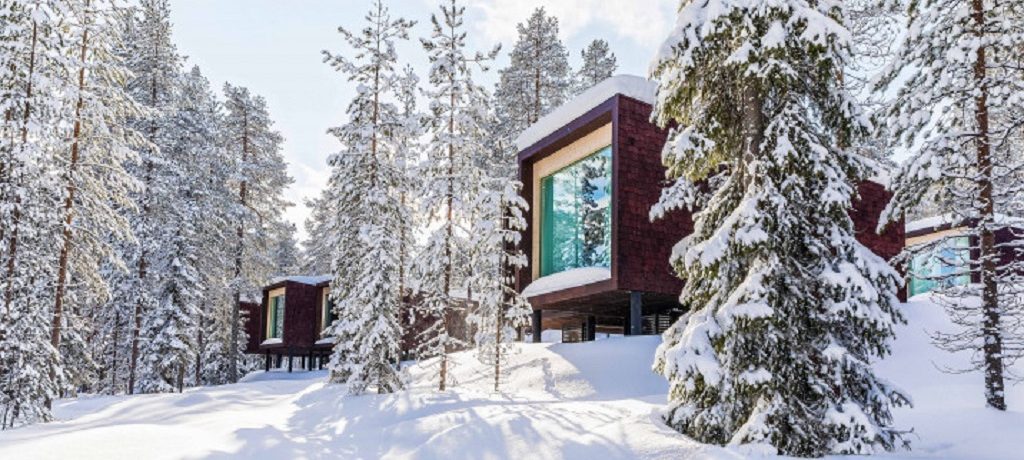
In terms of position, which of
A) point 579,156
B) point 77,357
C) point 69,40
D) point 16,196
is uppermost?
point 69,40

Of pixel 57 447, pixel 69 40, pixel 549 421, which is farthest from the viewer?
pixel 69 40

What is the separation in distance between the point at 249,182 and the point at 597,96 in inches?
964

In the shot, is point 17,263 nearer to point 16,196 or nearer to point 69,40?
point 16,196

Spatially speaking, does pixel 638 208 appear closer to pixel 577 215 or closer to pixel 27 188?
pixel 577 215

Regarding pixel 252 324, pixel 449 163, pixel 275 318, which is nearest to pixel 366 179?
pixel 449 163

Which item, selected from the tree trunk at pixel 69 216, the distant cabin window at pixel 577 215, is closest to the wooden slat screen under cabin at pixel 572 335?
the distant cabin window at pixel 577 215

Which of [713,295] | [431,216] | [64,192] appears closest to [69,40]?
[64,192]

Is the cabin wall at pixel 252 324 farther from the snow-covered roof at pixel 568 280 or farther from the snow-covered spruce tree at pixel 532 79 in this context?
the snow-covered roof at pixel 568 280

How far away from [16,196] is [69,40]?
11.4 ft

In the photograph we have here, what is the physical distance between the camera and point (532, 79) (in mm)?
37812

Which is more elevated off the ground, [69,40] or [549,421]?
[69,40]

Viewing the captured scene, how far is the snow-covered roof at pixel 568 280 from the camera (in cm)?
1461

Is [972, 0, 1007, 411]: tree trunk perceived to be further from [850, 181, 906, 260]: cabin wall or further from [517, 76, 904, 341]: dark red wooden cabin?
[850, 181, 906, 260]: cabin wall

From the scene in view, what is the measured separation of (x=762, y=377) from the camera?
6.33 m
